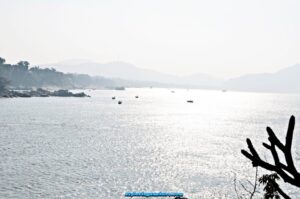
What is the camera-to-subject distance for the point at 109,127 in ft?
407

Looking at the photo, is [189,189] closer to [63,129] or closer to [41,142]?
[41,142]

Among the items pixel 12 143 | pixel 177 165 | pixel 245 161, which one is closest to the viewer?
pixel 177 165

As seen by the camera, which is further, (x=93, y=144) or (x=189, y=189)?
(x=93, y=144)

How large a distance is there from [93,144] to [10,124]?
167 feet

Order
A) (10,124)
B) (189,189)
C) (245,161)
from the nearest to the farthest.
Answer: (189,189), (245,161), (10,124)

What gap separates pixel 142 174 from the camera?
58.4 metres

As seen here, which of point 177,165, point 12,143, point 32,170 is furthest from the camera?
point 12,143

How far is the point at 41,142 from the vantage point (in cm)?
8719

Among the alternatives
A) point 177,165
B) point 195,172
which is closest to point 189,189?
point 195,172

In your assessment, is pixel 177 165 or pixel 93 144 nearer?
pixel 177 165

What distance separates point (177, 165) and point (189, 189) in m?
14.8

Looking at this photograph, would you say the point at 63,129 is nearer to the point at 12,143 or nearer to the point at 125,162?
the point at 12,143

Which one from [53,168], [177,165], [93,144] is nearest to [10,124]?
[93,144]

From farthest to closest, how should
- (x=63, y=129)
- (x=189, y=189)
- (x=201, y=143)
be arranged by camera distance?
(x=63, y=129), (x=201, y=143), (x=189, y=189)
